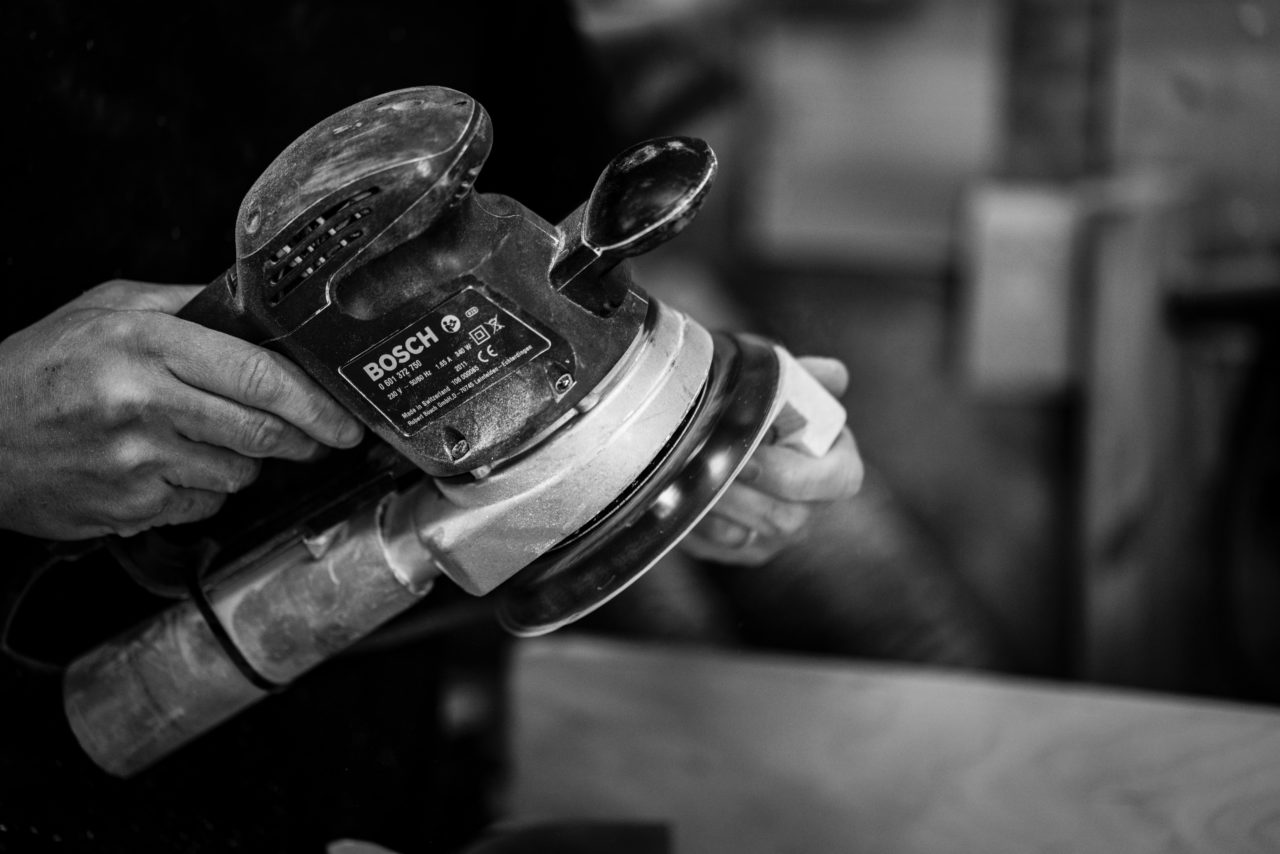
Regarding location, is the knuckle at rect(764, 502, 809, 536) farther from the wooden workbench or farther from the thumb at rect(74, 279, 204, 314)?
the thumb at rect(74, 279, 204, 314)

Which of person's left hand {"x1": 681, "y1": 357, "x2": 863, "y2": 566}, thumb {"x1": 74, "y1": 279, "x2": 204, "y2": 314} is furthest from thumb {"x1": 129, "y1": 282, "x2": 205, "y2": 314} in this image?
person's left hand {"x1": 681, "y1": 357, "x2": 863, "y2": 566}

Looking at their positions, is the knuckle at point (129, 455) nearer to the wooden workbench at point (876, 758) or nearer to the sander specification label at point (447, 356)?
the sander specification label at point (447, 356)

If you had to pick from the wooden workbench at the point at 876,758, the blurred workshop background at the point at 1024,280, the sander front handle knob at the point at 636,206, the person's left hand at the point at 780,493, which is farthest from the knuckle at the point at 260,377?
the blurred workshop background at the point at 1024,280

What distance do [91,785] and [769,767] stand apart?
18.1 inches

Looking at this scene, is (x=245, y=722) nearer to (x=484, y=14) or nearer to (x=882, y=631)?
(x=484, y=14)

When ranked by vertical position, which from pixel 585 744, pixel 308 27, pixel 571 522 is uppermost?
pixel 308 27

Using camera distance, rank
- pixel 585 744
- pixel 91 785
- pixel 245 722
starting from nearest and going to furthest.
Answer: pixel 91 785 < pixel 245 722 < pixel 585 744

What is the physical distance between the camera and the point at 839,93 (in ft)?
5.95

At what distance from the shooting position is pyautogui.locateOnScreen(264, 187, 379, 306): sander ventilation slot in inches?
17.7

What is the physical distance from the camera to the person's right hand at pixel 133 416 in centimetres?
49

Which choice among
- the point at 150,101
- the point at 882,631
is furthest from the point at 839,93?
the point at 150,101

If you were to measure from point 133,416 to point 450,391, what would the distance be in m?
0.14

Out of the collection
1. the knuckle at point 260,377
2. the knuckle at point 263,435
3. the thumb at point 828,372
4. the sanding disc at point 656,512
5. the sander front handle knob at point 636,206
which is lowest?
the thumb at point 828,372

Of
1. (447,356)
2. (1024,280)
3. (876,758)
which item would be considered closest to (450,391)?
(447,356)
